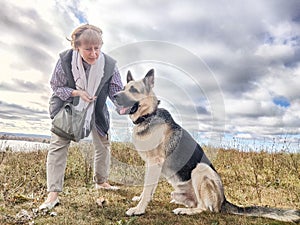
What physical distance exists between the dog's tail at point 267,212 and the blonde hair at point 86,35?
2.67 meters

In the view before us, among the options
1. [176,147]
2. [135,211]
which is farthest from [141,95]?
[135,211]

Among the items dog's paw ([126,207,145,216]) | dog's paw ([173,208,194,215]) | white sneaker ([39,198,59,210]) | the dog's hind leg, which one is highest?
the dog's hind leg

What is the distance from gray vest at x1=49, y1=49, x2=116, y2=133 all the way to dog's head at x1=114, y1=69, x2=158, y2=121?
553 mm

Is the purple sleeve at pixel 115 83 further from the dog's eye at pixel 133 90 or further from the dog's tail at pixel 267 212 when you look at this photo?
the dog's tail at pixel 267 212

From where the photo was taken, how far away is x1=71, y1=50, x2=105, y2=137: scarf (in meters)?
4.23

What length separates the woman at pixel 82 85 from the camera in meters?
4.14

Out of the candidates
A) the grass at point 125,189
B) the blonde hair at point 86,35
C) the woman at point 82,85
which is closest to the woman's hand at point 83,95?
the woman at point 82,85

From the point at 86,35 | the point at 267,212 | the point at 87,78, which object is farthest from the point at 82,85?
the point at 267,212

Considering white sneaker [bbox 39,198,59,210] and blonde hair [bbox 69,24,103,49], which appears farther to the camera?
white sneaker [bbox 39,198,59,210]

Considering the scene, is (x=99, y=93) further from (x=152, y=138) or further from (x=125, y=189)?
(x=125, y=189)

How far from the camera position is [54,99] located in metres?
4.45

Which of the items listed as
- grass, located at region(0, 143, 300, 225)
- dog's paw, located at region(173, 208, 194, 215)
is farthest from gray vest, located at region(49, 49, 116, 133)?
dog's paw, located at region(173, 208, 194, 215)

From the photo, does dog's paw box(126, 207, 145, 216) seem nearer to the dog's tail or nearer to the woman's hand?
the dog's tail

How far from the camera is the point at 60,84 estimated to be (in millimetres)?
4348
